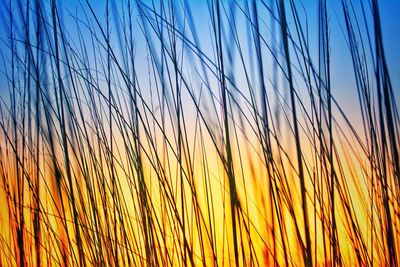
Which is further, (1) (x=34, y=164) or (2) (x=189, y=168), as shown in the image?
(1) (x=34, y=164)

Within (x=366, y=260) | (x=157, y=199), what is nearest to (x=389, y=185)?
(x=366, y=260)

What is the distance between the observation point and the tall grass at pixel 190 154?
1.06m

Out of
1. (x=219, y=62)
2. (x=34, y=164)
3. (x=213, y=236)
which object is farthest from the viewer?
(x=34, y=164)

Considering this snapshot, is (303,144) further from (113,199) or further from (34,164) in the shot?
(34,164)

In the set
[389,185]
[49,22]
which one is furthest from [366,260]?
[49,22]

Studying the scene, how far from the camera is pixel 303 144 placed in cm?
122

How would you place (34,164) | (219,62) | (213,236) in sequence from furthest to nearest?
(34,164) < (213,236) < (219,62)

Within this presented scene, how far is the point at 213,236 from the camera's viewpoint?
44.8 inches

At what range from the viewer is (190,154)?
3.87 feet

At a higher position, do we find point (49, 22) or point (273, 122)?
point (49, 22)

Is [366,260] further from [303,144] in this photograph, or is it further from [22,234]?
[22,234]

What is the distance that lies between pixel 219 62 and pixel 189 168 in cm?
28

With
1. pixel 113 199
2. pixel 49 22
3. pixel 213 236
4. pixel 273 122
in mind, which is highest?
pixel 49 22

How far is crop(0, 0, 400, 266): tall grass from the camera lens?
3.48 ft
